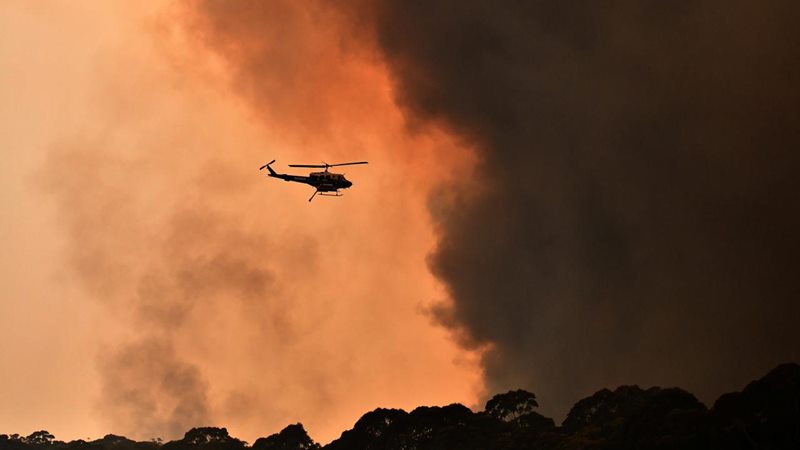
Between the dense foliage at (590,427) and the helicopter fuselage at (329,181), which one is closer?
the dense foliage at (590,427)

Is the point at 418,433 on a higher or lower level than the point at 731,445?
higher

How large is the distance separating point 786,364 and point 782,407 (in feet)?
13.5

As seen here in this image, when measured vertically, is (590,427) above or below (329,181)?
below

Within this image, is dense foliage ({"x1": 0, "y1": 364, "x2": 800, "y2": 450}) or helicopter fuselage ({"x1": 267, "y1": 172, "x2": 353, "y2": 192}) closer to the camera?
dense foliage ({"x1": 0, "y1": 364, "x2": 800, "y2": 450})

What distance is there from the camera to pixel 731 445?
88.5m

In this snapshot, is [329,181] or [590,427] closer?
[590,427]

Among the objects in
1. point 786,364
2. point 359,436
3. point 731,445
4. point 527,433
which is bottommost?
point 731,445

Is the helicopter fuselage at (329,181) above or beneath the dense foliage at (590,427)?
above

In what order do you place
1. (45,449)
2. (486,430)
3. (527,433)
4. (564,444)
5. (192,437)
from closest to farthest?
1. (564,444)
2. (527,433)
3. (486,430)
4. (192,437)
5. (45,449)

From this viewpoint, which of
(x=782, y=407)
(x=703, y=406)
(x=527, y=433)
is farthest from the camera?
(x=527, y=433)

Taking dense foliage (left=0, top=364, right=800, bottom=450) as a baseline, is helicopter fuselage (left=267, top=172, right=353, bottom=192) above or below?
above

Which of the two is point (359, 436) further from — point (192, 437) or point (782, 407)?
point (782, 407)

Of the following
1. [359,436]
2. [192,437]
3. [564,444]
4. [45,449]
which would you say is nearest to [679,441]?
[564,444]

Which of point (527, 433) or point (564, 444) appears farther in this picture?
point (527, 433)
